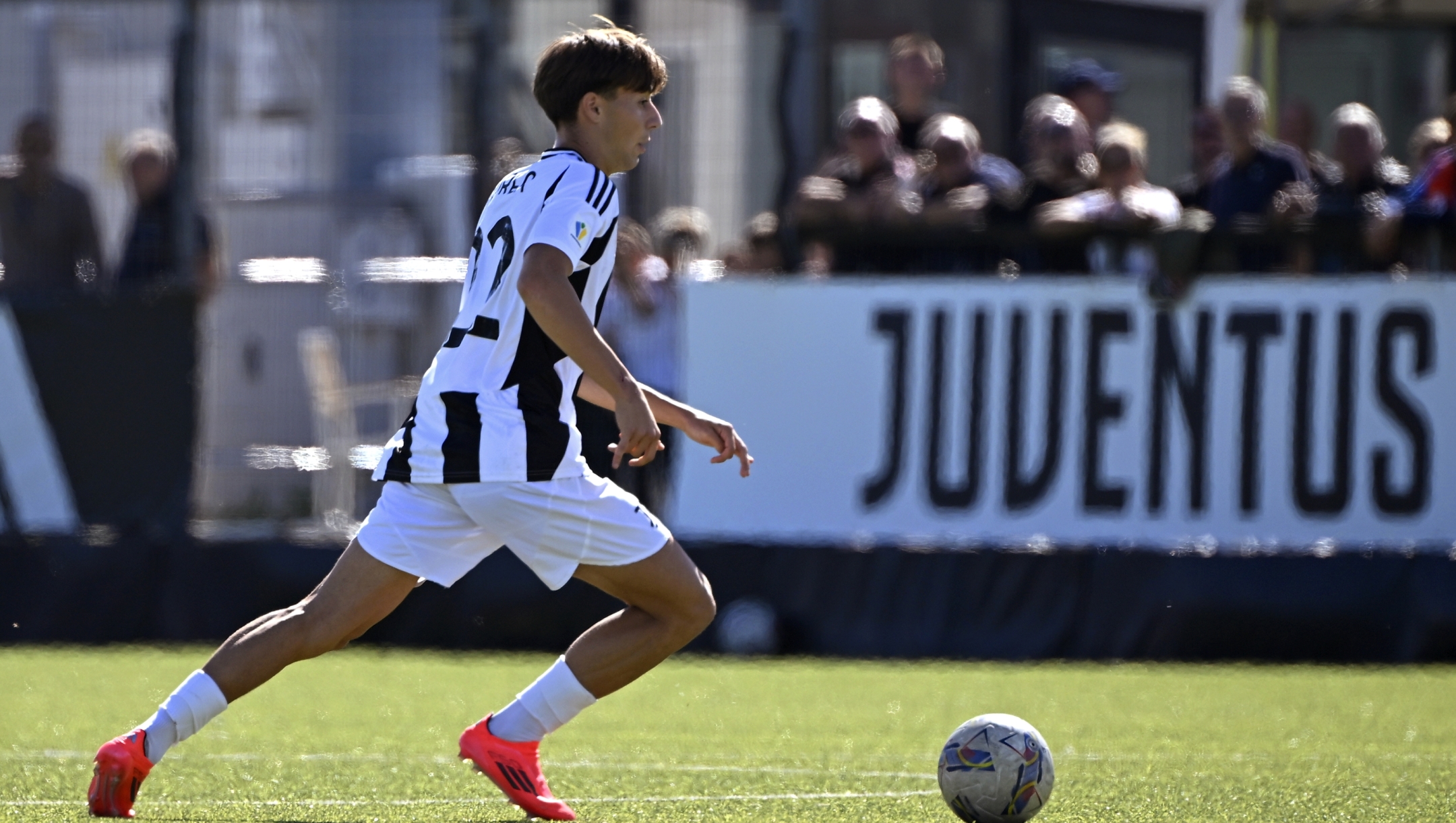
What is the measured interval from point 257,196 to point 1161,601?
210 inches

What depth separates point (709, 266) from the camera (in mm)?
10734

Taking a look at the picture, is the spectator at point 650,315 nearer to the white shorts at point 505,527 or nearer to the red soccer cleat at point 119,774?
the white shorts at point 505,527

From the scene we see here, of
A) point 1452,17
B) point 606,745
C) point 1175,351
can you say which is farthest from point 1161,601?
point 1452,17

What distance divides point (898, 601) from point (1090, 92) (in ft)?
11.9

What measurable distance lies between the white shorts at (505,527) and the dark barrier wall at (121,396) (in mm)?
6094

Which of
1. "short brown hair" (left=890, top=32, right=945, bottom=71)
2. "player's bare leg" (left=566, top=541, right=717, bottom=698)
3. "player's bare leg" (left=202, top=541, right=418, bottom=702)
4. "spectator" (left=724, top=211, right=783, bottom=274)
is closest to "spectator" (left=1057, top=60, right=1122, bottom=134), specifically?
"short brown hair" (left=890, top=32, right=945, bottom=71)

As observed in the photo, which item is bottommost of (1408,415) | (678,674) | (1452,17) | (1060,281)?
(678,674)

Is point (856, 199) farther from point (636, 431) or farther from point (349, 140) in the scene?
point (636, 431)

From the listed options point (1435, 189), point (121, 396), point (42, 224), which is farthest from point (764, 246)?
point (42, 224)

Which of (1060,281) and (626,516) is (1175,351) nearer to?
(1060,281)

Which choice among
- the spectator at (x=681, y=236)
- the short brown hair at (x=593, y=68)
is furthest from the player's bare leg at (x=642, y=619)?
the spectator at (x=681, y=236)

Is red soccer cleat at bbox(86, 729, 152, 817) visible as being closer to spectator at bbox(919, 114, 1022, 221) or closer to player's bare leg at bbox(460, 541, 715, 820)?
player's bare leg at bbox(460, 541, 715, 820)

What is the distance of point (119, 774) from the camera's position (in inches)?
189

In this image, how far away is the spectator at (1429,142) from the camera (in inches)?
411
